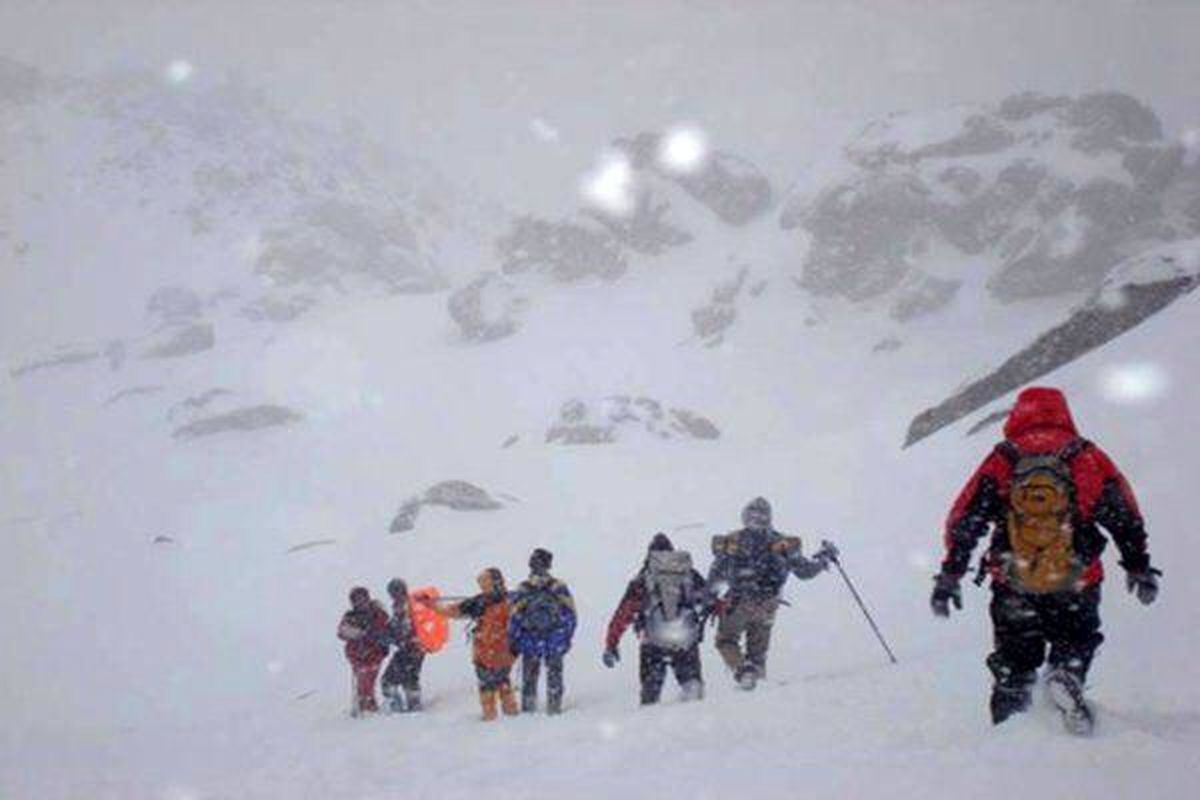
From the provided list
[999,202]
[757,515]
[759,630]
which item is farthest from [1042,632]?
[999,202]

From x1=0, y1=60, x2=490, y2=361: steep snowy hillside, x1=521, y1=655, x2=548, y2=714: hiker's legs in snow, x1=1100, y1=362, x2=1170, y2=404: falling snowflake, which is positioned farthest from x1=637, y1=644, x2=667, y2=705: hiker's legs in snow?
x1=0, y1=60, x2=490, y2=361: steep snowy hillside

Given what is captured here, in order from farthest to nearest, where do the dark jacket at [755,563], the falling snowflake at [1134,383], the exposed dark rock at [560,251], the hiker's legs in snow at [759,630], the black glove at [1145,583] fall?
the exposed dark rock at [560,251] → the falling snowflake at [1134,383] → the hiker's legs in snow at [759,630] → the dark jacket at [755,563] → the black glove at [1145,583]

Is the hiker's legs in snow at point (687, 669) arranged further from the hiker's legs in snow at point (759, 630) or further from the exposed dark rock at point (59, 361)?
the exposed dark rock at point (59, 361)

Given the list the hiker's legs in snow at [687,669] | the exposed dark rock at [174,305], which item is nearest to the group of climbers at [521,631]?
the hiker's legs in snow at [687,669]

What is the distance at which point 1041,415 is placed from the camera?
14.4 feet

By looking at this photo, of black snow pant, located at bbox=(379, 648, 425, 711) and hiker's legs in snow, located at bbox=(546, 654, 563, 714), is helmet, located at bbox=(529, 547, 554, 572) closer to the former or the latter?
hiker's legs in snow, located at bbox=(546, 654, 563, 714)

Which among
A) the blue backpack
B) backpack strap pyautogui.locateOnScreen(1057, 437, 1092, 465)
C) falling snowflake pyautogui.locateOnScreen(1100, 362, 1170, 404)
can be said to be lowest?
the blue backpack

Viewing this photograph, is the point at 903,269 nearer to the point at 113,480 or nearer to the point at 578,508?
the point at 578,508

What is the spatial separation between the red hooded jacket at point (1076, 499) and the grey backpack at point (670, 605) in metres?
4.23

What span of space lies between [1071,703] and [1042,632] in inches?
16.4

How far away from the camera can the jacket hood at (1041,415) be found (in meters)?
4.37

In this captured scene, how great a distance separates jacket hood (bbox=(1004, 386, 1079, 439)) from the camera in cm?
437

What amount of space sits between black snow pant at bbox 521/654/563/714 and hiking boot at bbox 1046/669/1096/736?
5686mm

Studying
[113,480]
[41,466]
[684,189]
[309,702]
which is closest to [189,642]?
[309,702]
